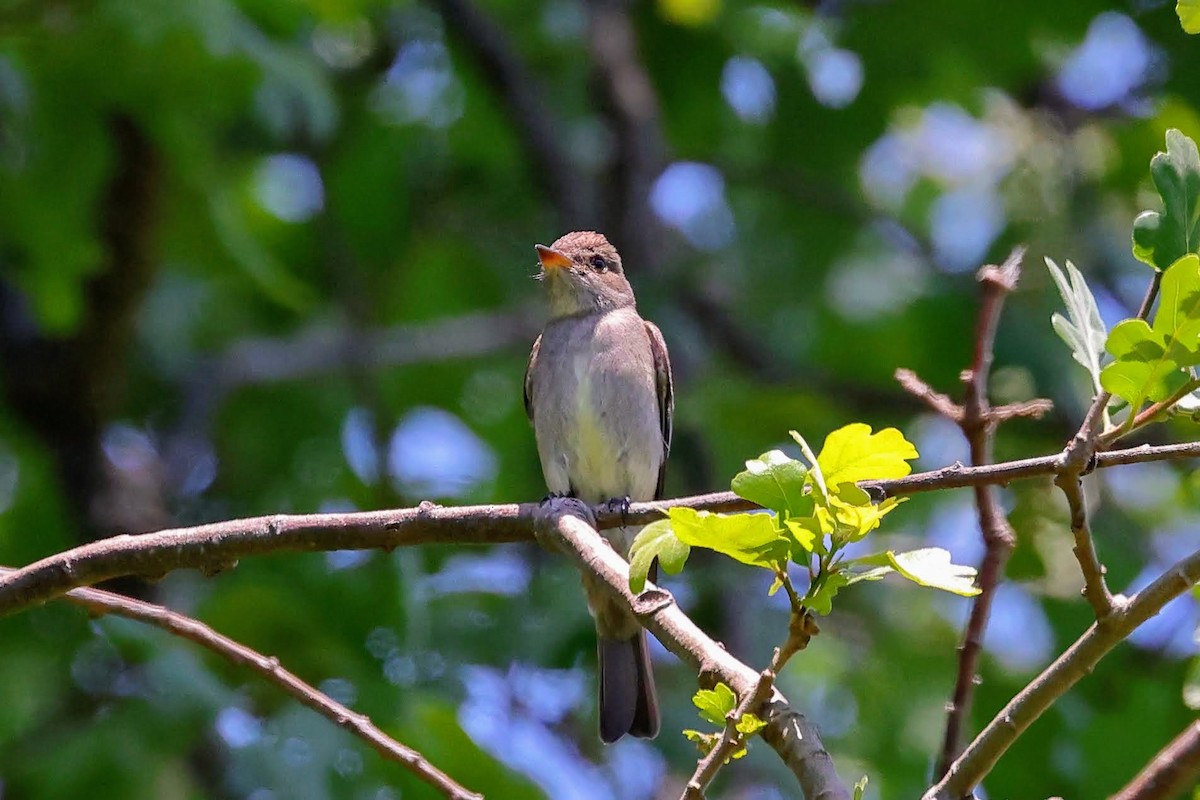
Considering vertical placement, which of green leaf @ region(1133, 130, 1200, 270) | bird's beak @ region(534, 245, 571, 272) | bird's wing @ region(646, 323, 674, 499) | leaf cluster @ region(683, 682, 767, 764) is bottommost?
bird's wing @ region(646, 323, 674, 499)

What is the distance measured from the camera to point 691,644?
7.55 feet

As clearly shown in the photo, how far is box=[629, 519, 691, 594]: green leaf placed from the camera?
6.75 feet

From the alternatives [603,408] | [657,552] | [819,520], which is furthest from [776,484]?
[603,408]

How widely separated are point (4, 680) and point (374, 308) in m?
4.34

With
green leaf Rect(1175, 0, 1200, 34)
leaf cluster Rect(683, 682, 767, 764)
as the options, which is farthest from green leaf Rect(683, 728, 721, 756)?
green leaf Rect(1175, 0, 1200, 34)

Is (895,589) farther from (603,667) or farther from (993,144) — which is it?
(603,667)

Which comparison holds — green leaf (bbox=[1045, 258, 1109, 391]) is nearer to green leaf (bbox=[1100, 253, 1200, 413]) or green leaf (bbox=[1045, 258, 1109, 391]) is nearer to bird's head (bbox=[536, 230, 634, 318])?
green leaf (bbox=[1100, 253, 1200, 413])

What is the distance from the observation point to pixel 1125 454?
2.26m

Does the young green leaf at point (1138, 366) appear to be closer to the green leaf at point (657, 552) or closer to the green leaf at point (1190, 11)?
the green leaf at point (1190, 11)

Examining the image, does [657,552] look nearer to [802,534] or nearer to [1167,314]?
[802,534]

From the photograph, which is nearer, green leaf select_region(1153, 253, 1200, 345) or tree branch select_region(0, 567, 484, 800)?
green leaf select_region(1153, 253, 1200, 345)

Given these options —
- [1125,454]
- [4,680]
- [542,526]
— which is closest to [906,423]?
[4,680]

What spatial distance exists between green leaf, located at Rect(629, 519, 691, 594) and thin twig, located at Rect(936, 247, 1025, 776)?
0.76 m

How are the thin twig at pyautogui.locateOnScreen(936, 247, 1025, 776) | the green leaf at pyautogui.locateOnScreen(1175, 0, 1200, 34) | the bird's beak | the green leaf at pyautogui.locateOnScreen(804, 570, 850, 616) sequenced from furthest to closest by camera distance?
the bird's beak → the thin twig at pyautogui.locateOnScreen(936, 247, 1025, 776) → the green leaf at pyautogui.locateOnScreen(1175, 0, 1200, 34) → the green leaf at pyautogui.locateOnScreen(804, 570, 850, 616)
